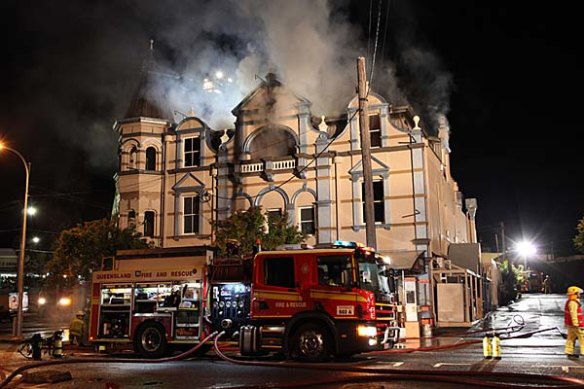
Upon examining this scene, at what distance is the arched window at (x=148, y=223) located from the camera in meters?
A: 31.3

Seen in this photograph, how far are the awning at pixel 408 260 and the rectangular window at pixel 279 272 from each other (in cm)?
1259

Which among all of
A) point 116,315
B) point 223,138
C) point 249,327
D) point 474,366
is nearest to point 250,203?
point 223,138

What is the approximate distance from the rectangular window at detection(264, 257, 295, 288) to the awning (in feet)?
41.3

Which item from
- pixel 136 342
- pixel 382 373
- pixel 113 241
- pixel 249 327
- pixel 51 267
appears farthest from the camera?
pixel 51 267

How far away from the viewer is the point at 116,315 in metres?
15.9

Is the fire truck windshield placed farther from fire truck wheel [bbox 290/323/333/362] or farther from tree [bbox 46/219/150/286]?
tree [bbox 46/219/150/286]

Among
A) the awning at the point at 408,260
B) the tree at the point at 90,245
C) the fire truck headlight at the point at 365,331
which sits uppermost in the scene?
the tree at the point at 90,245

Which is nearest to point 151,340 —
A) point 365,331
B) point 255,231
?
point 365,331

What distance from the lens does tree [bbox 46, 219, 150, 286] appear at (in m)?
28.9

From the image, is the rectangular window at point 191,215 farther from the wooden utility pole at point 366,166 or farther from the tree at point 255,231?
the wooden utility pole at point 366,166

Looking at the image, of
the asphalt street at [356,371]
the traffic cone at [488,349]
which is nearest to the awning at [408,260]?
the asphalt street at [356,371]

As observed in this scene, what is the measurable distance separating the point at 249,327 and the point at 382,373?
4.24 m

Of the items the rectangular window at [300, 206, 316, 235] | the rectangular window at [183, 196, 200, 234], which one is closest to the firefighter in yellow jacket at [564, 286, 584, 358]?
the rectangular window at [300, 206, 316, 235]

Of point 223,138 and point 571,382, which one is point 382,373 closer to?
point 571,382
